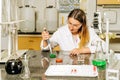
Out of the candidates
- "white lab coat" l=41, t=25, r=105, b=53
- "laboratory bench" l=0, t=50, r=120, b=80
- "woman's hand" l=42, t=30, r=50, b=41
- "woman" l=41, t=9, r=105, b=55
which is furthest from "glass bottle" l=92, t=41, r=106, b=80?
"white lab coat" l=41, t=25, r=105, b=53

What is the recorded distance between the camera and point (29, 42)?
3.93m

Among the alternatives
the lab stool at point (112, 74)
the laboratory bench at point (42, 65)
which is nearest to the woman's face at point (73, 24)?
the laboratory bench at point (42, 65)

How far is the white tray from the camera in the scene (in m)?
1.46

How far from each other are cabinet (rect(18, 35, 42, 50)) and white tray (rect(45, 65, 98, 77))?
228cm

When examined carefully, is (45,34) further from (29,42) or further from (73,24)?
(29,42)

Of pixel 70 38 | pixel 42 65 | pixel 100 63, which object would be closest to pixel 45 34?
pixel 42 65

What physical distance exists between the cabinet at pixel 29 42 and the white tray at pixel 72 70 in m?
2.28

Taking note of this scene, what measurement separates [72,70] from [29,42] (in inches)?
96.4

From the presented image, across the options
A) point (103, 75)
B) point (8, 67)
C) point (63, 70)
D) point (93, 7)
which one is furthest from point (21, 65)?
point (93, 7)

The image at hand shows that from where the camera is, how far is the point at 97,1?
3.94 meters

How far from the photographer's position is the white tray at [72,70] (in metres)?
1.46

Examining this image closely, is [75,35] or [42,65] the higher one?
A: [75,35]

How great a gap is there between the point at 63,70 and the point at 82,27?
1.08m

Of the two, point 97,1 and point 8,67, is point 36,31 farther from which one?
point 8,67
